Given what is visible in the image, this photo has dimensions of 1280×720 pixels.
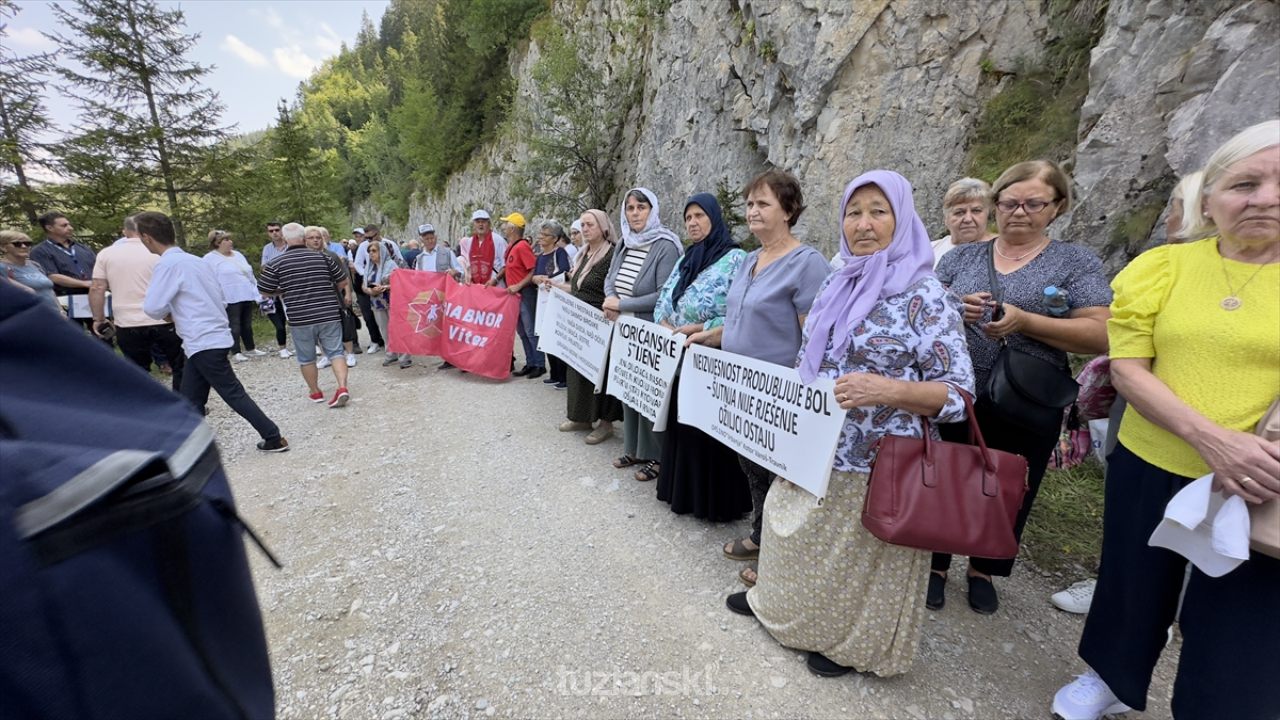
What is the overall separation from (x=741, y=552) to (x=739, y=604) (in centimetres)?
45

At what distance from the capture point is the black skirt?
133 inches

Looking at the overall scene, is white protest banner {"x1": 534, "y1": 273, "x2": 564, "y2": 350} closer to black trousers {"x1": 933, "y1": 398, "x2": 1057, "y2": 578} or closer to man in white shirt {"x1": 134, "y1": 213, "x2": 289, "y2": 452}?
man in white shirt {"x1": 134, "y1": 213, "x2": 289, "y2": 452}

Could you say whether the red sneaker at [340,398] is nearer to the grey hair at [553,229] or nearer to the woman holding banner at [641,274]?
the grey hair at [553,229]

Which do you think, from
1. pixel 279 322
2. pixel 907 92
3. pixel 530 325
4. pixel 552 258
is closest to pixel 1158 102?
pixel 907 92

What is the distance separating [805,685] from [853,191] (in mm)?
2119

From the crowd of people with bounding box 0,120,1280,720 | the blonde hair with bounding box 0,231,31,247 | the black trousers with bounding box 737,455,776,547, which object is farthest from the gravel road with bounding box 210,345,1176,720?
the blonde hair with bounding box 0,231,31,247

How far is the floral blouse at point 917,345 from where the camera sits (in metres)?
1.94

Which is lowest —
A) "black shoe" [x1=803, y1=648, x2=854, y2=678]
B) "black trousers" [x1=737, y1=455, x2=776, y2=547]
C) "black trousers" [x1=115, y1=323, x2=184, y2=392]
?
"black shoe" [x1=803, y1=648, x2=854, y2=678]

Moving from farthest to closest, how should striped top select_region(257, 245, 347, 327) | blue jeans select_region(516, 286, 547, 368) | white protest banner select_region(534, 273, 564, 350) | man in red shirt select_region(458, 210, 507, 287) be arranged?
man in red shirt select_region(458, 210, 507, 287), blue jeans select_region(516, 286, 547, 368), striped top select_region(257, 245, 347, 327), white protest banner select_region(534, 273, 564, 350)

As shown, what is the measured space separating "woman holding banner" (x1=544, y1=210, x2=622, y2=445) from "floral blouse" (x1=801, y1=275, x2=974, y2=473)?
309 centimetres

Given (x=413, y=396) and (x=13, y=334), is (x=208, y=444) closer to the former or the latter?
(x=13, y=334)

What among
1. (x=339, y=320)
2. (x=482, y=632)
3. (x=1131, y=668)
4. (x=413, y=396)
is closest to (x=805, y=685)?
(x=1131, y=668)

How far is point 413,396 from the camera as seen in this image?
6.30m

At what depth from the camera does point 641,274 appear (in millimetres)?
4078
